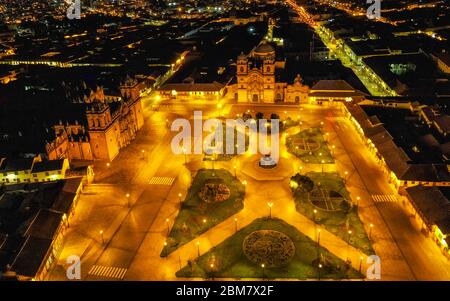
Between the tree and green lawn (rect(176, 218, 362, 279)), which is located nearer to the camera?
green lawn (rect(176, 218, 362, 279))

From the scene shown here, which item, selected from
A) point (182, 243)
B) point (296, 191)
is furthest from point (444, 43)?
point (182, 243)

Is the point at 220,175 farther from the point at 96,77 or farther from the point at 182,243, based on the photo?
the point at 96,77

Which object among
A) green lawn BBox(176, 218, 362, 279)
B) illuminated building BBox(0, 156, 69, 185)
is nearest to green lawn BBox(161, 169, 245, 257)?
green lawn BBox(176, 218, 362, 279)

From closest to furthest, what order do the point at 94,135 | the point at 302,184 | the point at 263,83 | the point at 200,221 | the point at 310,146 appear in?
the point at 200,221
the point at 302,184
the point at 94,135
the point at 310,146
the point at 263,83

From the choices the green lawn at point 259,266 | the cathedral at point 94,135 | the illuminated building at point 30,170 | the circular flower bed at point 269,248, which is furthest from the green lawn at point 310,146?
the illuminated building at point 30,170

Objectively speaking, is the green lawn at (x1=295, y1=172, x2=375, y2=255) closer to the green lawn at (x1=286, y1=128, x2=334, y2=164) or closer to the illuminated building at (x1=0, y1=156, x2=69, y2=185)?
the green lawn at (x1=286, y1=128, x2=334, y2=164)

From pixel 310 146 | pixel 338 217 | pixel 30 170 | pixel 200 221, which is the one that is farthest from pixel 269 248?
pixel 30 170

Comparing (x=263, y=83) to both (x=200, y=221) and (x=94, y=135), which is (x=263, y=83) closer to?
(x=94, y=135)

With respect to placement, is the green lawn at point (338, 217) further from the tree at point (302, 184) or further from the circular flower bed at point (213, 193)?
the circular flower bed at point (213, 193)
